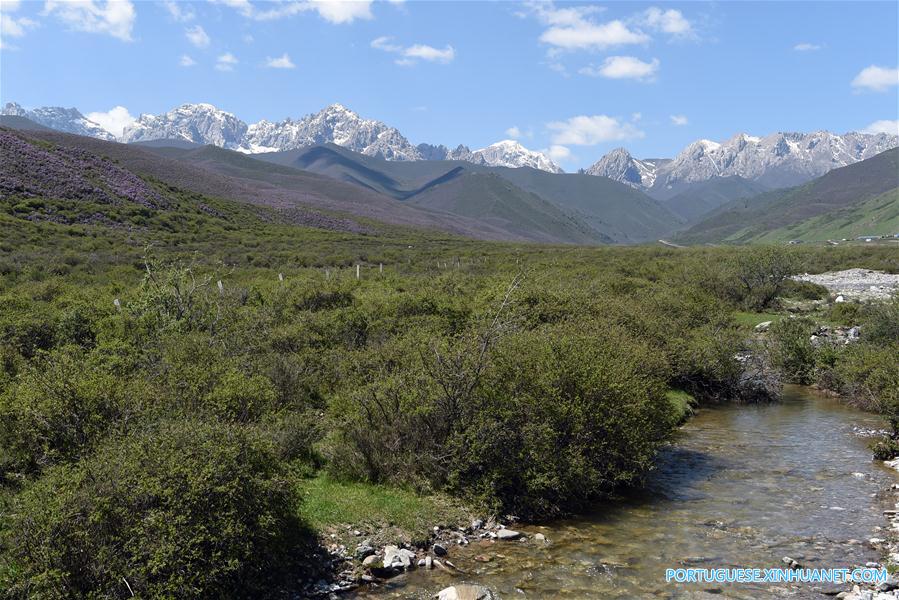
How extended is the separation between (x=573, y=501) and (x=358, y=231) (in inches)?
4478

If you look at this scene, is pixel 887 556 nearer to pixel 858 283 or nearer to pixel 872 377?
pixel 872 377

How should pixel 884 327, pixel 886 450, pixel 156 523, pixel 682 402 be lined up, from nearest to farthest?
pixel 156 523 → pixel 886 450 → pixel 682 402 → pixel 884 327

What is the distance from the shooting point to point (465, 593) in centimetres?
1132

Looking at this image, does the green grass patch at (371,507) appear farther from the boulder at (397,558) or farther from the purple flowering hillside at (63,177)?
the purple flowering hillside at (63,177)

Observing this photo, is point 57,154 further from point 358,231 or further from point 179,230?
point 358,231

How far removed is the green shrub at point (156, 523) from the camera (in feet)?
31.2

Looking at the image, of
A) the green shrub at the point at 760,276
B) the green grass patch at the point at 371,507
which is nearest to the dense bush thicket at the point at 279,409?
the green grass patch at the point at 371,507

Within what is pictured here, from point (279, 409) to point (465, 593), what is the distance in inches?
355

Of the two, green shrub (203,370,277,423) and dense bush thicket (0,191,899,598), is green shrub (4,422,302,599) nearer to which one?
dense bush thicket (0,191,899,598)

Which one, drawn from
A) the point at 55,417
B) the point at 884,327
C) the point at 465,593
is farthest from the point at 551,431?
the point at 884,327

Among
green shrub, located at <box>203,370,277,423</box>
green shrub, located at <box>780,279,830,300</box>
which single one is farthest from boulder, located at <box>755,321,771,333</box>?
green shrub, located at <box>203,370,277,423</box>

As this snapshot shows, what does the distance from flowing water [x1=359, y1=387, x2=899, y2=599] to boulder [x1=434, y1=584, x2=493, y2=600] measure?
43 cm

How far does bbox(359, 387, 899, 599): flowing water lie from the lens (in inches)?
476

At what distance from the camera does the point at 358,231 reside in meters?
126
